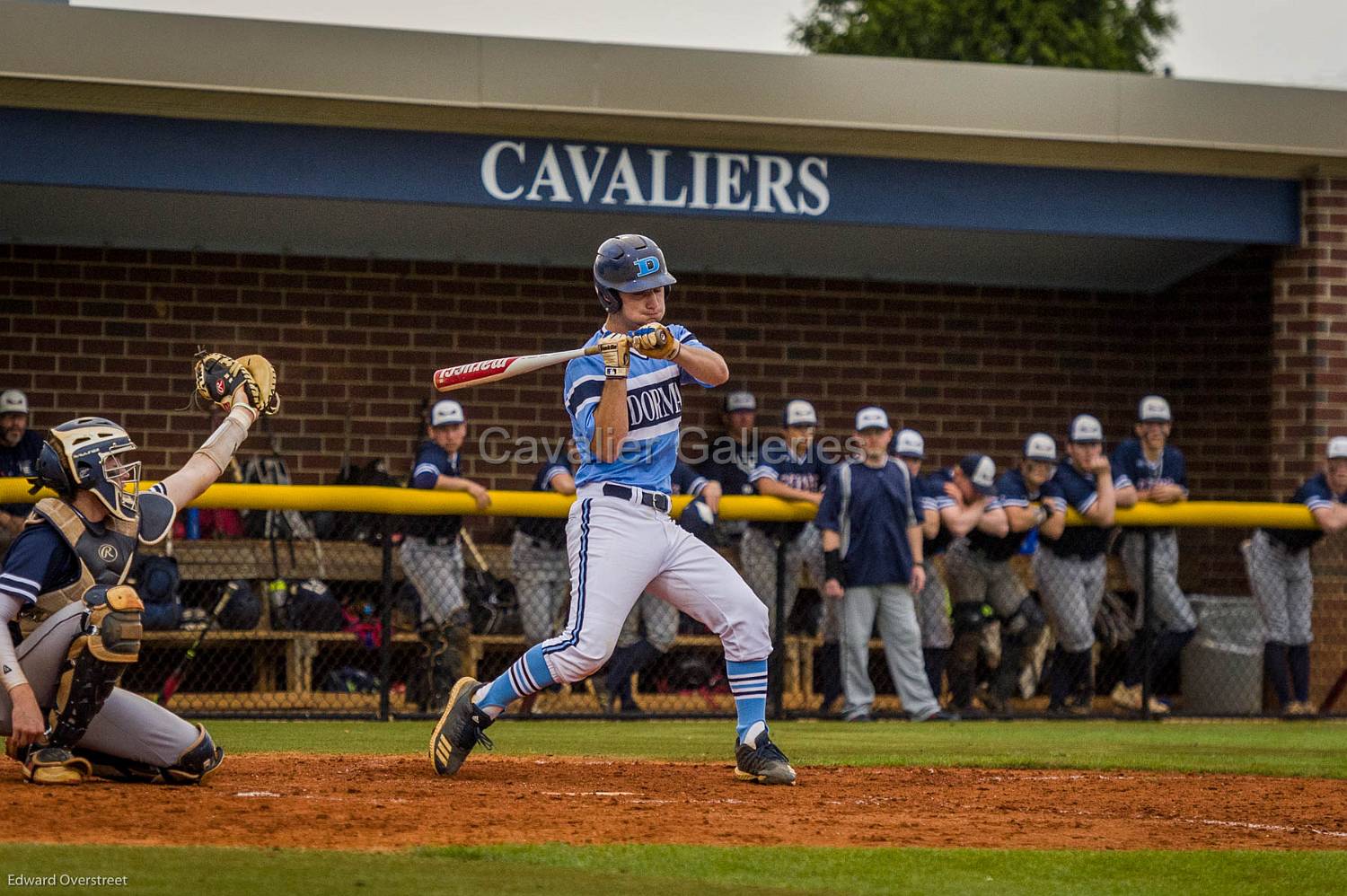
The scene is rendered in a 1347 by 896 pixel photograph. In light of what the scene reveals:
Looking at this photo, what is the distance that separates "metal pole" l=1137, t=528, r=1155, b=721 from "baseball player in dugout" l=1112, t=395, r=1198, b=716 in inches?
0.7

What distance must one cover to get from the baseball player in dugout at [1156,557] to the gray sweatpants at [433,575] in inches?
165

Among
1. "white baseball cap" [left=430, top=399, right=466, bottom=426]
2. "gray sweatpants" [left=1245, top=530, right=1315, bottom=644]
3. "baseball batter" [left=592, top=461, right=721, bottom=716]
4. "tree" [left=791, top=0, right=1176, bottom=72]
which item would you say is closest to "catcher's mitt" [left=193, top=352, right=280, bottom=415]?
"baseball batter" [left=592, top=461, right=721, bottom=716]

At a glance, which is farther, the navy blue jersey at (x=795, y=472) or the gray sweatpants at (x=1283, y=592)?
the gray sweatpants at (x=1283, y=592)

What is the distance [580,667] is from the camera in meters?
5.69

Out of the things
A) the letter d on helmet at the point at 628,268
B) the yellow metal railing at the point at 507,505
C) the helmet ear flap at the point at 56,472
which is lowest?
the yellow metal railing at the point at 507,505

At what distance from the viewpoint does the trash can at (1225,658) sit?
11.0 meters

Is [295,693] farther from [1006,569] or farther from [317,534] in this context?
[1006,569]

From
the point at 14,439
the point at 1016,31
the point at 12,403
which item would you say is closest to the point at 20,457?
the point at 14,439

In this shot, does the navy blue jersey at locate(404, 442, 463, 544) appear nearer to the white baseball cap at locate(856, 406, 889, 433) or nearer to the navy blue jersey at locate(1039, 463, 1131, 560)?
the white baseball cap at locate(856, 406, 889, 433)

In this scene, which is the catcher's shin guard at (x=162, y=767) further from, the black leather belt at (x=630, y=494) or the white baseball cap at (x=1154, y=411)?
the white baseball cap at (x=1154, y=411)

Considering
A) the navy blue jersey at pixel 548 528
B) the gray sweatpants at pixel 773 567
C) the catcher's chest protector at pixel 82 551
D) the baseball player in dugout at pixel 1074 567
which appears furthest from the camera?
the baseball player in dugout at pixel 1074 567

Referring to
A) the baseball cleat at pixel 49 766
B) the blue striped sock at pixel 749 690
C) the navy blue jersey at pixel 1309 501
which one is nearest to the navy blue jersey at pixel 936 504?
the navy blue jersey at pixel 1309 501

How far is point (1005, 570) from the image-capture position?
1086 cm

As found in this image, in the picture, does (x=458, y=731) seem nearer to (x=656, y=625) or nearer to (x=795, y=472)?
(x=656, y=625)
